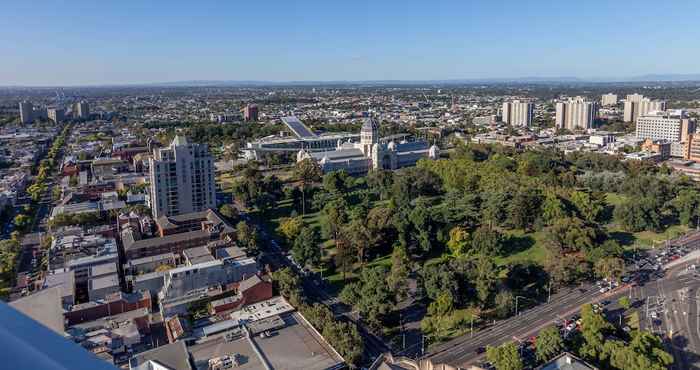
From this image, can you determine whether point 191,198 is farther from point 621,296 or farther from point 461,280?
point 621,296

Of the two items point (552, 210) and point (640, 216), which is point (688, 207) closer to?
point (640, 216)

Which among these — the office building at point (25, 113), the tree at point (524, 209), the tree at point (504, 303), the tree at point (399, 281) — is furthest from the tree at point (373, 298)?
the office building at point (25, 113)

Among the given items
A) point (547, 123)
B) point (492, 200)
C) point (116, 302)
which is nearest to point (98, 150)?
point (116, 302)

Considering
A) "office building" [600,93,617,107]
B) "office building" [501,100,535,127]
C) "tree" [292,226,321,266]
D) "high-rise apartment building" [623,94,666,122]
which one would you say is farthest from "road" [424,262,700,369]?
"office building" [600,93,617,107]

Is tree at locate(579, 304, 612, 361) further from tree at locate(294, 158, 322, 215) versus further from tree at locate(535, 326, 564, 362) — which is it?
tree at locate(294, 158, 322, 215)

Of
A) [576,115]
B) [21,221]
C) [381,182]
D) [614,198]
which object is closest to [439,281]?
[381,182]
